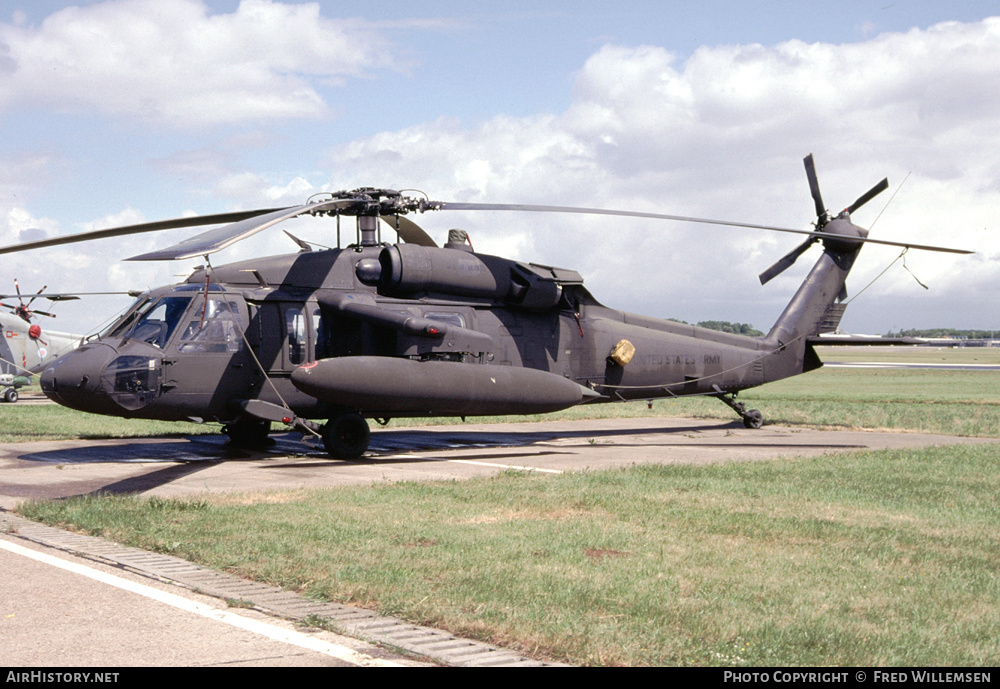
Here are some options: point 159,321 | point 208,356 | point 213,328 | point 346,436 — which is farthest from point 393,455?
point 159,321

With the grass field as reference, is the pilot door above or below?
above

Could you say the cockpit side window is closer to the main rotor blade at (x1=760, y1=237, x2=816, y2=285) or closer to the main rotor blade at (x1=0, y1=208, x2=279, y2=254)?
the main rotor blade at (x1=0, y1=208, x2=279, y2=254)

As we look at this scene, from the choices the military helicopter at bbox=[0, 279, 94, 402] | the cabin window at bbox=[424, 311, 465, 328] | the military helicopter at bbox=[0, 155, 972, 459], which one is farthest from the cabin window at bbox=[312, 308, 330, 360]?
the military helicopter at bbox=[0, 279, 94, 402]

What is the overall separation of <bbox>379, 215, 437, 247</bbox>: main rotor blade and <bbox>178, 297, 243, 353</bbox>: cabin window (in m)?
3.35

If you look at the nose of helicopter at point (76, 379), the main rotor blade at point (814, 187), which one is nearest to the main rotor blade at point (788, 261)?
the main rotor blade at point (814, 187)

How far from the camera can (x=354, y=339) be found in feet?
52.2

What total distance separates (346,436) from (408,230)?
4.14 metres

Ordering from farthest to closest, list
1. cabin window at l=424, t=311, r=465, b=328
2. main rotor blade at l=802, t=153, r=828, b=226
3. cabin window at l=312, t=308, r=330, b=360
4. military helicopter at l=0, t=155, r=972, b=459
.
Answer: main rotor blade at l=802, t=153, r=828, b=226 → cabin window at l=424, t=311, r=465, b=328 → cabin window at l=312, t=308, r=330, b=360 → military helicopter at l=0, t=155, r=972, b=459

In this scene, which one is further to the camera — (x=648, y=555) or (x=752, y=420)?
(x=752, y=420)

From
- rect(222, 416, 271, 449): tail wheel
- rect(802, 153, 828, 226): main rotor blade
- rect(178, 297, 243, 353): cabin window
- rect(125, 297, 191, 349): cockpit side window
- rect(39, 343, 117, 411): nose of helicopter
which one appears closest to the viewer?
rect(39, 343, 117, 411): nose of helicopter

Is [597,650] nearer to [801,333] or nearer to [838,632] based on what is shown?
[838,632]

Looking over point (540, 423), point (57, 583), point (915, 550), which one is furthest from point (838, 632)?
point (540, 423)

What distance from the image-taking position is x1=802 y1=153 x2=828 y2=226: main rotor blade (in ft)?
69.1

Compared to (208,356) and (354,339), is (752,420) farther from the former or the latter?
(208,356)
